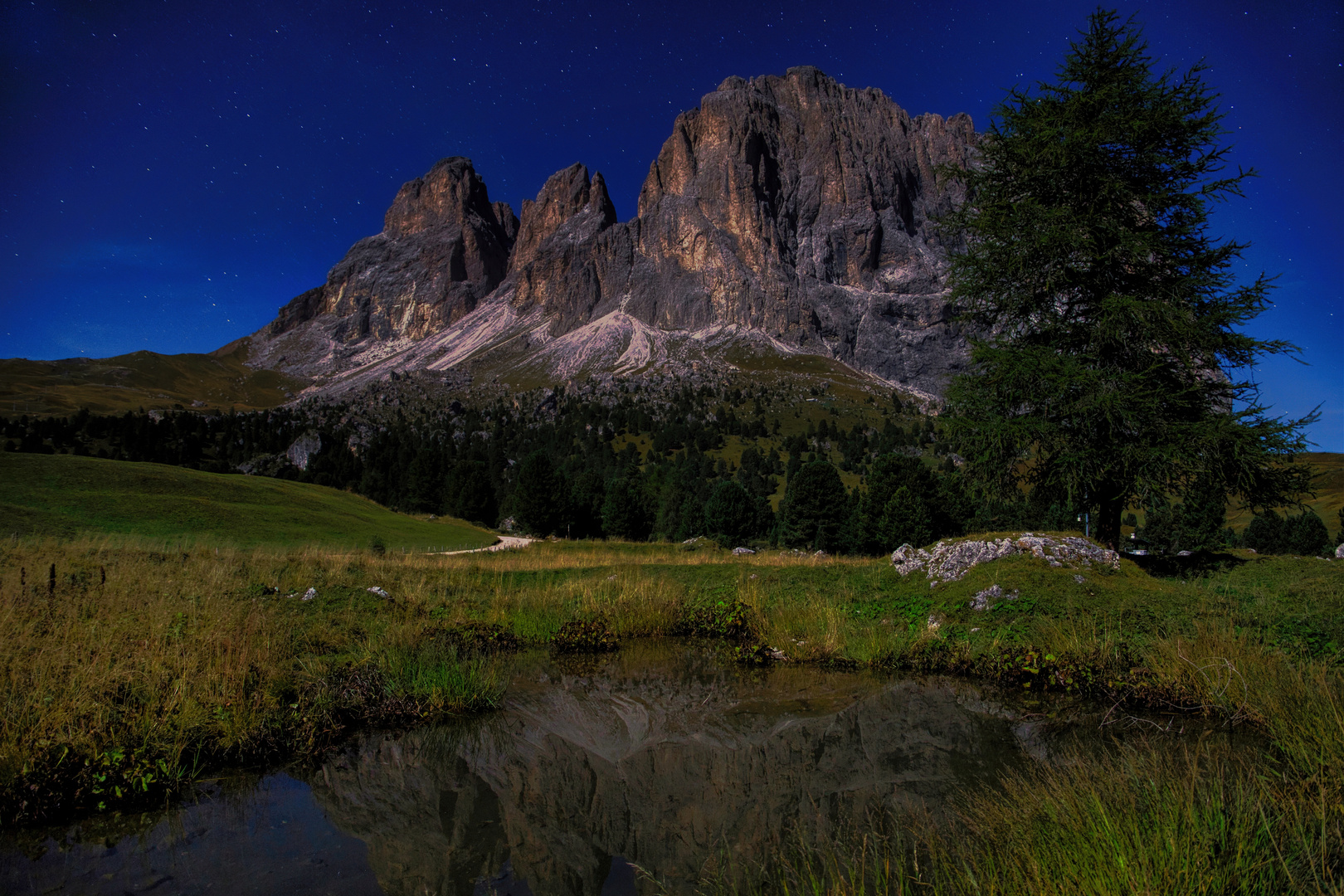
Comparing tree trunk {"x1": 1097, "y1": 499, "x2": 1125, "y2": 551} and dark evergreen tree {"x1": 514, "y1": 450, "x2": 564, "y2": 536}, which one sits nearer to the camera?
tree trunk {"x1": 1097, "y1": 499, "x2": 1125, "y2": 551}

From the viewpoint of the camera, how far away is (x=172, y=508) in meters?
27.8

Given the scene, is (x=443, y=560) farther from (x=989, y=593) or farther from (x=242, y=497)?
(x=989, y=593)

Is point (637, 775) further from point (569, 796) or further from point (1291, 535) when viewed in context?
point (1291, 535)

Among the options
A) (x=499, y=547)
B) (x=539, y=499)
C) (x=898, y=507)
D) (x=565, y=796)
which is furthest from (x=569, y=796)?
(x=539, y=499)

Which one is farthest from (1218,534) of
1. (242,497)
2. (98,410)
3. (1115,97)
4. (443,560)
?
(98,410)

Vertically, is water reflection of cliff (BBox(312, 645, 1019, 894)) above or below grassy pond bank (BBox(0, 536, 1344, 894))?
below

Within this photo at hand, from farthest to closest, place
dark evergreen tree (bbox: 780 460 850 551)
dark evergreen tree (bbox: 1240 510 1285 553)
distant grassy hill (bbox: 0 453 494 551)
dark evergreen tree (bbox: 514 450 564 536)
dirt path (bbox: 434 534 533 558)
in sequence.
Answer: dark evergreen tree (bbox: 514 450 564 536) < dark evergreen tree (bbox: 780 460 850 551) < dark evergreen tree (bbox: 1240 510 1285 553) < dirt path (bbox: 434 534 533 558) < distant grassy hill (bbox: 0 453 494 551)

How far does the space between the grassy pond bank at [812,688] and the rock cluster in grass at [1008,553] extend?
36 centimetres

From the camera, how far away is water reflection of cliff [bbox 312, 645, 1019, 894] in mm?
5133

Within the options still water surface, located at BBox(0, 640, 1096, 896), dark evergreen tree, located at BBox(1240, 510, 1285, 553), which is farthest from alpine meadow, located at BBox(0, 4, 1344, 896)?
dark evergreen tree, located at BBox(1240, 510, 1285, 553)

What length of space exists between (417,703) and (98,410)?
241 m

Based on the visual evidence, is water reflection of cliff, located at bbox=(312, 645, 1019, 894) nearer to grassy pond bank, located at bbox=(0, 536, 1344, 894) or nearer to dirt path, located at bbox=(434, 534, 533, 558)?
grassy pond bank, located at bbox=(0, 536, 1344, 894)

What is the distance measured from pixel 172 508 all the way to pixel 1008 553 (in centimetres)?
3248

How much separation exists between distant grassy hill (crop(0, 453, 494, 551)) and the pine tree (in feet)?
85.0
